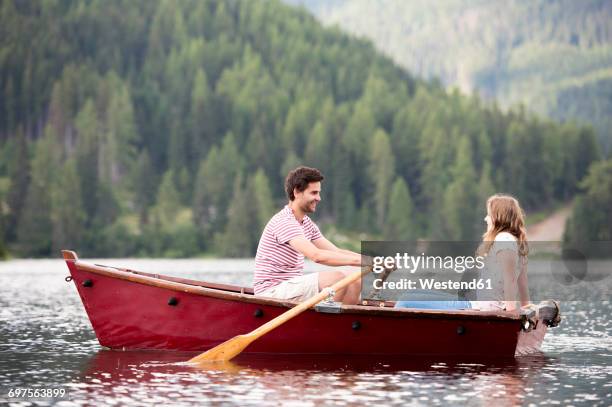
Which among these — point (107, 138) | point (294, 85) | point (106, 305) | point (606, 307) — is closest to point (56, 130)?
point (107, 138)

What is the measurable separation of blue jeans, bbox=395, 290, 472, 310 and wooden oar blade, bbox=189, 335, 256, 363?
2.47 meters

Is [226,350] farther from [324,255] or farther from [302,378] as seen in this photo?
[324,255]

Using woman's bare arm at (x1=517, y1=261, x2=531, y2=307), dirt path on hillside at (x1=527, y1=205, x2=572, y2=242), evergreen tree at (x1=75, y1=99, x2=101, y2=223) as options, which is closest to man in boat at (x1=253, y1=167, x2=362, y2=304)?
Result: woman's bare arm at (x1=517, y1=261, x2=531, y2=307)

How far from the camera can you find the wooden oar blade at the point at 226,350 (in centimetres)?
1780

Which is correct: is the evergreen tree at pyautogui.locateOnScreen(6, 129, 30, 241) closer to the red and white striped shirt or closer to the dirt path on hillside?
the dirt path on hillside

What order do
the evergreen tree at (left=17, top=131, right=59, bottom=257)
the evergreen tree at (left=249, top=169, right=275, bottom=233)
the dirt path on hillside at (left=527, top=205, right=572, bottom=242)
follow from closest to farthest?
1. the evergreen tree at (left=17, top=131, right=59, bottom=257)
2. the evergreen tree at (left=249, top=169, right=275, bottom=233)
3. the dirt path on hillside at (left=527, top=205, right=572, bottom=242)

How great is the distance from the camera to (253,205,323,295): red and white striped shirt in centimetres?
1767

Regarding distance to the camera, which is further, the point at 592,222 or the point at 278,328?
the point at 592,222

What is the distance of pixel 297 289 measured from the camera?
1803 cm

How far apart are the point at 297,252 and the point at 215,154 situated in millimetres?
149645

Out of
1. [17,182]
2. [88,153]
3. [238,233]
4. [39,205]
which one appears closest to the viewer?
[238,233]

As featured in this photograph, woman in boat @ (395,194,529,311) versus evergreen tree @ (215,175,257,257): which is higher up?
evergreen tree @ (215,175,257,257)

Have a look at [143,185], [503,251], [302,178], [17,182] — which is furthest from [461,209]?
[302,178]

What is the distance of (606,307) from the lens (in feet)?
114
